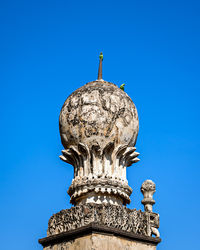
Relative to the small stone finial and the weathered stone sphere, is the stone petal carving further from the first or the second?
the small stone finial

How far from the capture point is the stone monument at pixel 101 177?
493 inches

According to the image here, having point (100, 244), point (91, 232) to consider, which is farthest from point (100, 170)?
point (100, 244)

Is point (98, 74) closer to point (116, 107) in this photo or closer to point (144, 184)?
point (116, 107)

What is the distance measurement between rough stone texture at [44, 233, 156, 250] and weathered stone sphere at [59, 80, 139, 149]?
2312 millimetres

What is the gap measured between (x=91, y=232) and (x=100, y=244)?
0.33m

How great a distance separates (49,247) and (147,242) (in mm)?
2338

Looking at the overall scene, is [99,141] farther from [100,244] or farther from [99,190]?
[100,244]

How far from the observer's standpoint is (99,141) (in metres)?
13.5

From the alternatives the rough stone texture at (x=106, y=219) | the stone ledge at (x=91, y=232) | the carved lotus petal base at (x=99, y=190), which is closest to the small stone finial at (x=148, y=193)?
the rough stone texture at (x=106, y=219)

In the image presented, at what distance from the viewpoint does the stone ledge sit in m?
12.1

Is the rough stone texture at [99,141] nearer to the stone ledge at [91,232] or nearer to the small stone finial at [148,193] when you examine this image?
the small stone finial at [148,193]

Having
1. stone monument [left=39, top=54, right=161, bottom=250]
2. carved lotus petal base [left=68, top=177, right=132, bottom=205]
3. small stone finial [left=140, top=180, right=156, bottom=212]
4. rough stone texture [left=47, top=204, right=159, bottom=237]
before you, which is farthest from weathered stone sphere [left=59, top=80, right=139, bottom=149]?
rough stone texture [left=47, top=204, right=159, bottom=237]

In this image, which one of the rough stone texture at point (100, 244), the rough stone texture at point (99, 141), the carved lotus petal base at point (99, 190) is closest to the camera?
the rough stone texture at point (100, 244)

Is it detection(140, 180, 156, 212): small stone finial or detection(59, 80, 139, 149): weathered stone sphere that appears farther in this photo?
detection(140, 180, 156, 212): small stone finial
